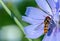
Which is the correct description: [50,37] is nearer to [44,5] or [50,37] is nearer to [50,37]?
[50,37]

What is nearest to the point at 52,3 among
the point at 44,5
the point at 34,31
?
the point at 44,5

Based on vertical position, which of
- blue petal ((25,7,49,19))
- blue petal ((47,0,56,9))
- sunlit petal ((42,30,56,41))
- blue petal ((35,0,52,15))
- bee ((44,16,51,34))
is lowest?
sunlit petal ((42,30,56,41))

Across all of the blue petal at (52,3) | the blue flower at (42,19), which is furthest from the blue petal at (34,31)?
the blue petal at (52,3)

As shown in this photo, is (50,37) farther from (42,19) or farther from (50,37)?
(42,19)

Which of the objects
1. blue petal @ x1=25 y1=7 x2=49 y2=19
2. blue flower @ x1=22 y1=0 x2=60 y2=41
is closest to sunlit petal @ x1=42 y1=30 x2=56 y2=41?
blue flower @ x1=22 y1=0 x2=60 y2=41

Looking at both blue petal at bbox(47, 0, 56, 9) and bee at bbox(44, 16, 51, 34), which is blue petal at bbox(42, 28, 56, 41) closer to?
bee at bbox(44, 16, 51, 34)

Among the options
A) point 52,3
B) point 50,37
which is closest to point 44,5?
point 52,3

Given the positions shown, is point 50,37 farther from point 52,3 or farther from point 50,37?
point 52,3

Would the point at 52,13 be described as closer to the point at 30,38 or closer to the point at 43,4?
the point at 43,4

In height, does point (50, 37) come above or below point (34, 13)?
below

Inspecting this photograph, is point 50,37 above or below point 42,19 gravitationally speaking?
below
